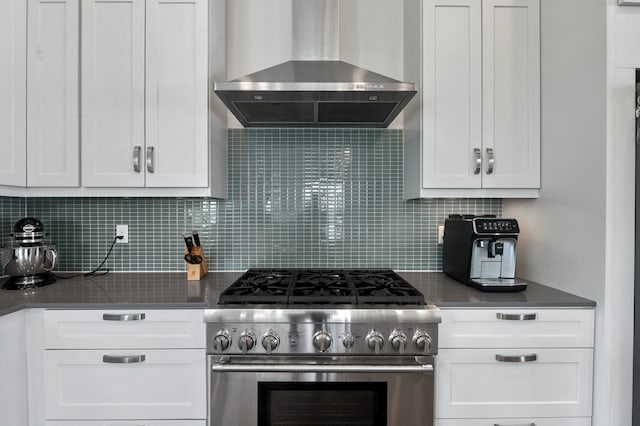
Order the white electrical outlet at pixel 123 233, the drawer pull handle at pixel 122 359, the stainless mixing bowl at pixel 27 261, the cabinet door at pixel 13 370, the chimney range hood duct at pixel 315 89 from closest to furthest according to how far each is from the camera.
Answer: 1. the cabinet door at pixel 13 370
2. the drawer pull handle at pixel 122 359
3. the chimney range hood duct at pixel 315 89
4. the stainless mixing bowl at pixel 27 261
5. the white electrical outlet at pixel 123 233

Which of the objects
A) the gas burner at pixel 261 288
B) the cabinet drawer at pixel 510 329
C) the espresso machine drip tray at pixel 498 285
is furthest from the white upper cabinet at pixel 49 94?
the espresso machine drip tray at pixel 498 285

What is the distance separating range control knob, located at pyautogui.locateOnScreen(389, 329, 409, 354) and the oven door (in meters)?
0.06

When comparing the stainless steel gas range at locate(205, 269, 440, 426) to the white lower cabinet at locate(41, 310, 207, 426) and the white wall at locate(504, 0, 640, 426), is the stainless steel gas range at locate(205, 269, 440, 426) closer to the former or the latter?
the white lower cabinet at locate(41, 310, 207, 426)

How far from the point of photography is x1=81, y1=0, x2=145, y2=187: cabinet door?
1.80 m

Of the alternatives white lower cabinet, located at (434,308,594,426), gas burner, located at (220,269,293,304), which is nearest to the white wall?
white lower cabinet, located at (434,308,594,426)

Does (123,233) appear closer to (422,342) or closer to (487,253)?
(422,342)

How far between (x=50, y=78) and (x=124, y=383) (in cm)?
152

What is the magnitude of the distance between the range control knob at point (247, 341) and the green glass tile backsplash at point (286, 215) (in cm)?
Answer: 79

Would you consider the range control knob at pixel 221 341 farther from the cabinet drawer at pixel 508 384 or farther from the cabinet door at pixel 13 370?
the cabinet drawer at pixel 508 384

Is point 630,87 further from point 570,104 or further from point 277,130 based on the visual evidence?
point 277,130

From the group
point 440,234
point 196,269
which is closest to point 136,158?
point 196,269

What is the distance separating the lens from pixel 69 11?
1.80 m

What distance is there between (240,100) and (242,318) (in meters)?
1.00

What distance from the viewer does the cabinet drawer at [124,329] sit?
1.50 m
